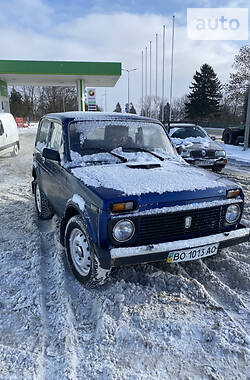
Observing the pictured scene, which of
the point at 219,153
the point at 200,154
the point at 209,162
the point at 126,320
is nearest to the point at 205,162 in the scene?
the point at 209,162

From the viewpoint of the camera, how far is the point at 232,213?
3.35 meters

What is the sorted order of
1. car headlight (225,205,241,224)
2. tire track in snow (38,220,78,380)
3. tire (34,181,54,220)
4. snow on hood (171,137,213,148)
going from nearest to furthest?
tire track in snow (38,220,78,380), car headlight (225,205,241,224), tire (34,181,54,220), snow on hood (171,137,213,148)

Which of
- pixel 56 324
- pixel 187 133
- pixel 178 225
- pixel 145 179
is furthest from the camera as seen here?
pixel 187 133

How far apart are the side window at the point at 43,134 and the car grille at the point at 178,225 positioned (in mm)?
2842

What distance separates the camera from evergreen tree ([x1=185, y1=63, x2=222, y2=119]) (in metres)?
57.2

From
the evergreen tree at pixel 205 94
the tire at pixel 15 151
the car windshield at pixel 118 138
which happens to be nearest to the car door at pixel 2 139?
the tire at pixel 15 151

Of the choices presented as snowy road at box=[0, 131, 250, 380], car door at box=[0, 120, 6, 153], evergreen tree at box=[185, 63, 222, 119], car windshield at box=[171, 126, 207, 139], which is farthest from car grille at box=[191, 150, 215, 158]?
evergreen tree at box=[185, 63, 222, 119]

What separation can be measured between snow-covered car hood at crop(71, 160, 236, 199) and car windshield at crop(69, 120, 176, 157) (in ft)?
1.39

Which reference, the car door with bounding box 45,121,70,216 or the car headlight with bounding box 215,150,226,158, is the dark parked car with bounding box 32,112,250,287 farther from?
the car headlight with bounding box 215,150,226,158

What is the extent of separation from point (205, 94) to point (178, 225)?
5955 cm

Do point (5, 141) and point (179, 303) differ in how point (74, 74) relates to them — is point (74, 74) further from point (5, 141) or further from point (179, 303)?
point (179, 303)

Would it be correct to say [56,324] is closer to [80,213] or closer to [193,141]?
[80,213]

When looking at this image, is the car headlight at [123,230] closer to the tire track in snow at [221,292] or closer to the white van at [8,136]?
the tire track in snow at [221,292]

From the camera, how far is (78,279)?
130 inches
